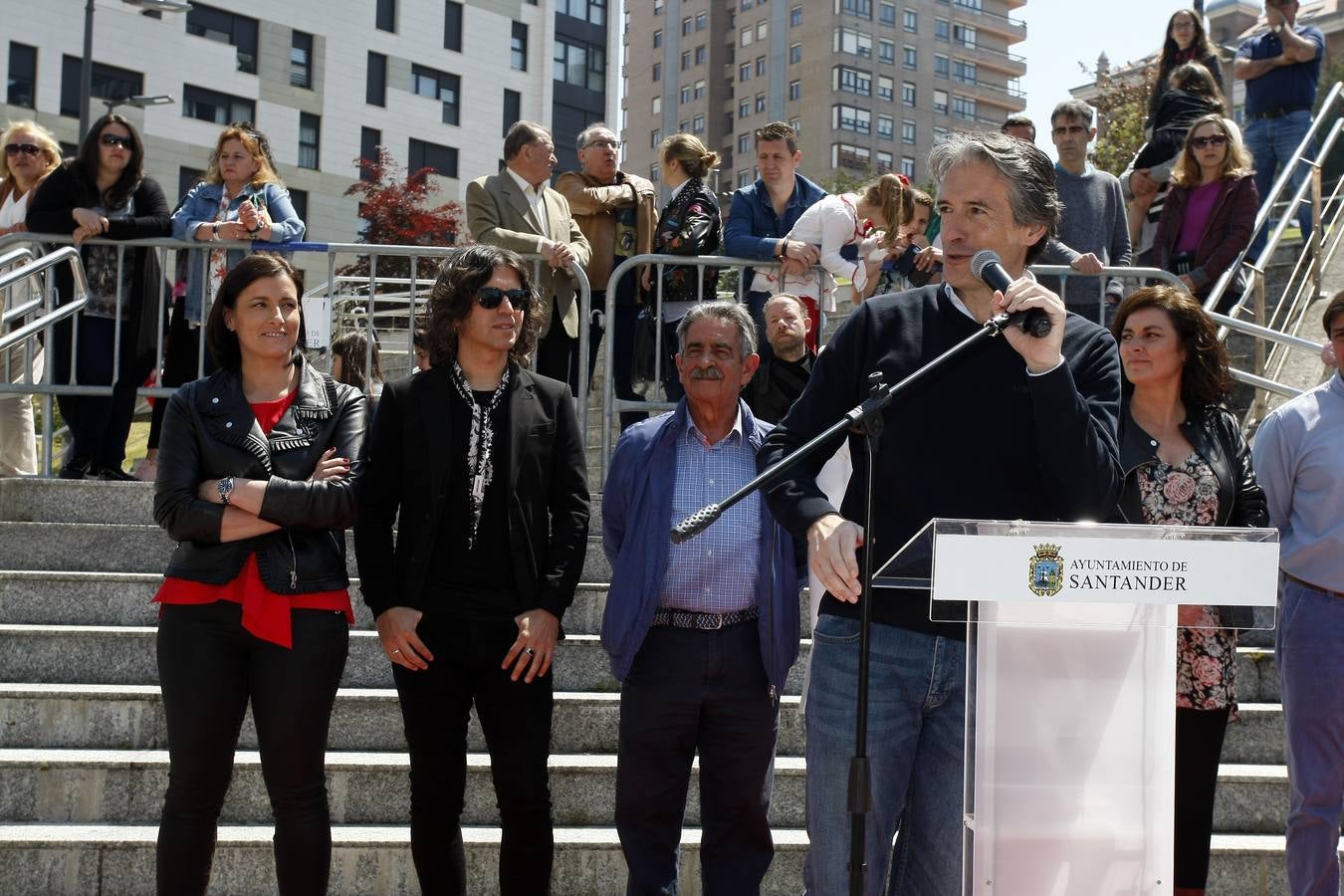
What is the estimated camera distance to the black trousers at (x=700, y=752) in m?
4.41

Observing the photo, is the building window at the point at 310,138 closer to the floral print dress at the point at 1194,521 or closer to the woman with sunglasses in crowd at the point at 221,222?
the woman with sunglasses in crowd at the point at 221,222

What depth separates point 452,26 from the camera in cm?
4978

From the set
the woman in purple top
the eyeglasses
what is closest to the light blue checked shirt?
the eyeglasses

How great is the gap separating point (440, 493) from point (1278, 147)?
8958mm

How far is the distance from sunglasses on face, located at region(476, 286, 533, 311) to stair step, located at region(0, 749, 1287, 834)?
1.81m

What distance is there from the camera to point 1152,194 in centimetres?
1012

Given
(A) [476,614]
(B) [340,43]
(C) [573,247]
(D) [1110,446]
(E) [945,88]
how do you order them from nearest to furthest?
1. (D) [1110,446]
2. (A) [476,614]
3. (C) [573,247]
4. (B) [340,43]
5. (E) [945,88]

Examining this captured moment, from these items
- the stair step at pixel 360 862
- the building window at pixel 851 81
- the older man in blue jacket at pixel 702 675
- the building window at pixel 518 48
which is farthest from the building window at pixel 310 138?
the building window at pixel 851 81

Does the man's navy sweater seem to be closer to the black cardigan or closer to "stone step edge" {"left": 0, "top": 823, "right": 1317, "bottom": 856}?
"stone step edge" {"left": 0, "top": 823, "right": 1317, "bottom": 856}

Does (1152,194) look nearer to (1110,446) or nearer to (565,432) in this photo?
(565,432)

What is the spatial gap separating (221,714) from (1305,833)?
128 inches

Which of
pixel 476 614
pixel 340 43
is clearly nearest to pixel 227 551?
pixel 476 614

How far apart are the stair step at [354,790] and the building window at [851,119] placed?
85.5 metres

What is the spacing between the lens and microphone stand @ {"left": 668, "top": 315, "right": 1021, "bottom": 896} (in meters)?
2.59
